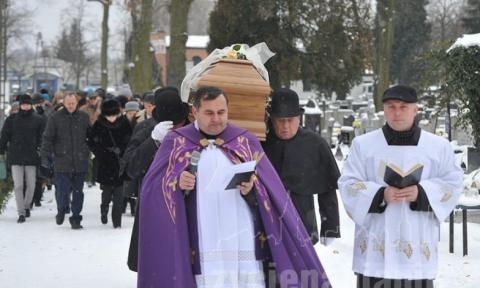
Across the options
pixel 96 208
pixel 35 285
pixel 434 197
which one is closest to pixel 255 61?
pixel 434 197

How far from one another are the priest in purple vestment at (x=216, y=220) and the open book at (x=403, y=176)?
0.62 metres

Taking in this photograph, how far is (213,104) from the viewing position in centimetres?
507

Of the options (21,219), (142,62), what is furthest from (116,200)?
(142,62)

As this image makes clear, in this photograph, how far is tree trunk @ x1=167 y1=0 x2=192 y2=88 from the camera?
23.4 m

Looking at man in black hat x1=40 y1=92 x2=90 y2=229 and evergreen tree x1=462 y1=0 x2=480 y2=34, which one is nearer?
man in black hat x1=40 y1=92 x2=90 y2=229

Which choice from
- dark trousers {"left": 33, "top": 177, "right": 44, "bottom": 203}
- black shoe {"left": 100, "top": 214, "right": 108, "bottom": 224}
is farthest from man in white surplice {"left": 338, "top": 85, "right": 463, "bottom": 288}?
dark trousers {"left": 33, "top": 177, "right": 44, "bottom": 203}

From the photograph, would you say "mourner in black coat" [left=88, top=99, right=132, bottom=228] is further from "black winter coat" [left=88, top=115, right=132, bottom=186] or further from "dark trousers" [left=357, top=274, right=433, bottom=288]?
"dark trousers" [left=357, top=274, right=433, bottom=288]

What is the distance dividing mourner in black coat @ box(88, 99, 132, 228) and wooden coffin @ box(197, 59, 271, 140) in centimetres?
585

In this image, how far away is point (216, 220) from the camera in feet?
16.4

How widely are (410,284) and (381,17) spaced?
107 ft

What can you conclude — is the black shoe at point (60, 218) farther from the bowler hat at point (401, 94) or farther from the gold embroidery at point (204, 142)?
the bowler hat at point (401, 94)

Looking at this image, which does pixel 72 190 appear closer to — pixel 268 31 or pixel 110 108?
pixel 110 108

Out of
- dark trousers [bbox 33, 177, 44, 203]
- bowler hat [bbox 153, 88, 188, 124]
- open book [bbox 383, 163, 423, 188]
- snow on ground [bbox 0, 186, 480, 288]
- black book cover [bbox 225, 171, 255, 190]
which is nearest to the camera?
black book cover [bbox 225, 171, 255, 190]

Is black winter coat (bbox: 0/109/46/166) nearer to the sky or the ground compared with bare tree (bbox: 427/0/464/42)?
nearer to the ground
